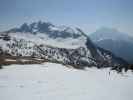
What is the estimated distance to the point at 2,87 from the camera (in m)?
19.5

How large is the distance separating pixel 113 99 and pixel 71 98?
488cm

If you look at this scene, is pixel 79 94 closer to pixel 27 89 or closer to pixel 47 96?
→ pixel 47 96

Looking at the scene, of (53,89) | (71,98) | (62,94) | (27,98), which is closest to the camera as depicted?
(27,98)

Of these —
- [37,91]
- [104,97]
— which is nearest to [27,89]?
[37,91]

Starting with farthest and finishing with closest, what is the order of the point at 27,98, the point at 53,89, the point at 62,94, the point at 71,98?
the point at 53,89, the point at 62,94, the point at 71,98, the point at 27,98

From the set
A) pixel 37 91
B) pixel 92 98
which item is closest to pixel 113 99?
pixel 92 98

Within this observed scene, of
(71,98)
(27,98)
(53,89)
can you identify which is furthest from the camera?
(53,89)

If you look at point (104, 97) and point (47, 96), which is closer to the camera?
point (47, 96)

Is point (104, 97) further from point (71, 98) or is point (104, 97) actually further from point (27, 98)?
point (27, 98)

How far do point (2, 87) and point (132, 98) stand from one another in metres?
15.5

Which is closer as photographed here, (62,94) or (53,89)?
(62,94)

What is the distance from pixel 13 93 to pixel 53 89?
5.04 metres

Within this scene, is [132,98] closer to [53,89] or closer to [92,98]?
[92,98]

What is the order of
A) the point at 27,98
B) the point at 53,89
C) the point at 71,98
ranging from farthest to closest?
the point at 53,89 < the point at 71,98 < the point at 27,98
